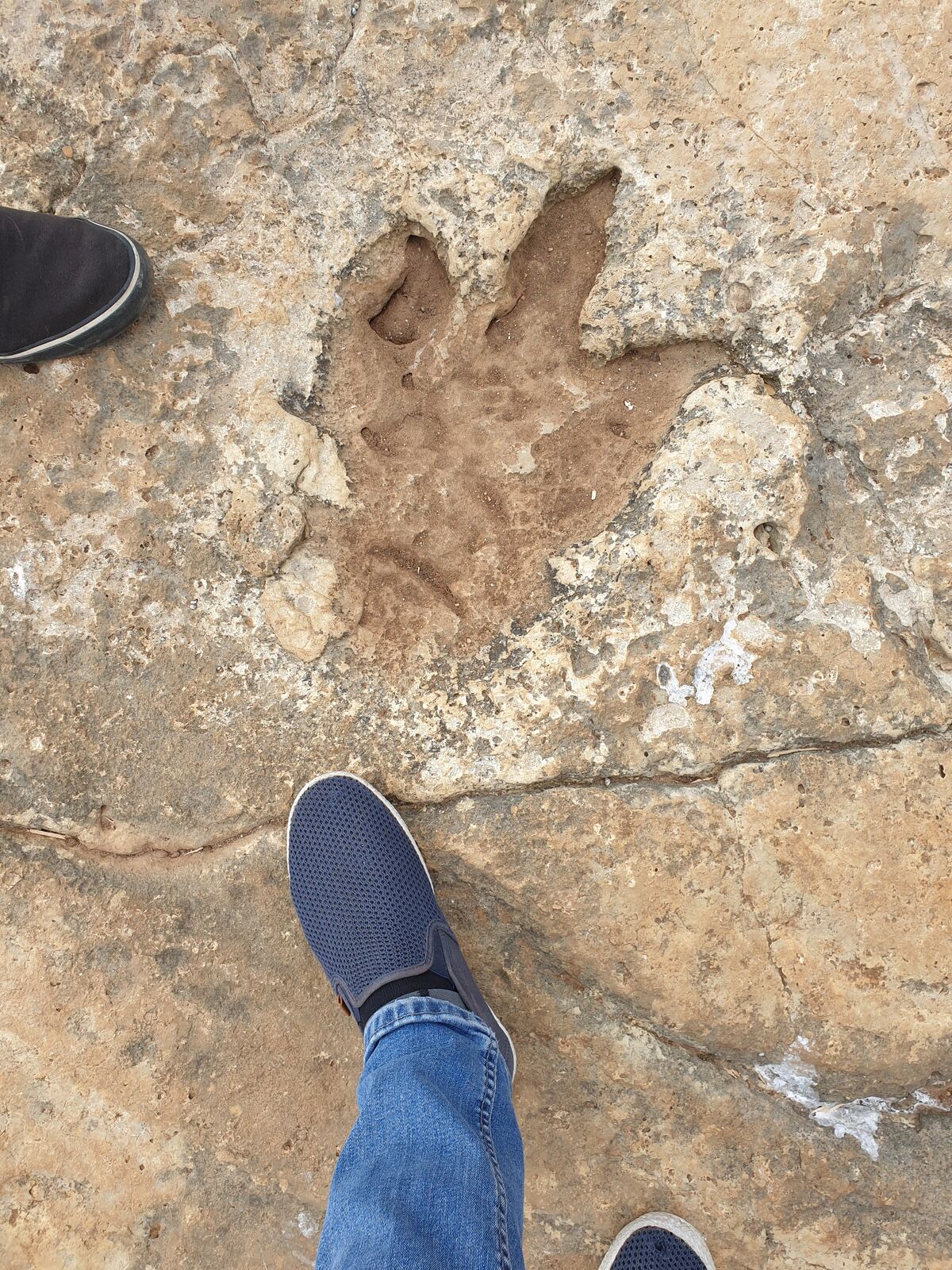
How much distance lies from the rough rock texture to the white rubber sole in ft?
0.22

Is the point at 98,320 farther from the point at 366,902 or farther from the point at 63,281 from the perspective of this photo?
the point at 366,902

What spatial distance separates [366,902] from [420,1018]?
0.82 feet

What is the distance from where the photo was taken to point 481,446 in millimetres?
1678

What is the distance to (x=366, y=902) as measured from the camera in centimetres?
166

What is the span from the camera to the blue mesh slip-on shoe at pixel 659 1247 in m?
1.62

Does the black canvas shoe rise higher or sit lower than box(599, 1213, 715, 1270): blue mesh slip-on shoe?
higher

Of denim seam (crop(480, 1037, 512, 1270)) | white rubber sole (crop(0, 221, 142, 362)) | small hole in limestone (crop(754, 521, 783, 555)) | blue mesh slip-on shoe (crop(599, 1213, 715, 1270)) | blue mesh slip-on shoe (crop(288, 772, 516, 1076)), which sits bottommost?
blue mesh slip-on shoe (crop(599, 1213, 715, 1270))

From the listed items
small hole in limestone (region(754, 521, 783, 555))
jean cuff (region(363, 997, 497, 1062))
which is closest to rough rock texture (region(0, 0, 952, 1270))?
small hole in limestone (region(754, 521, 783, 555))

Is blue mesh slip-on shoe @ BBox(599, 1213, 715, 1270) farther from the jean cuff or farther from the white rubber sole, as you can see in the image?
the white rubber sole

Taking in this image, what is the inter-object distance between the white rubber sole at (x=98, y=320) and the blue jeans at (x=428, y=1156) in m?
1.49

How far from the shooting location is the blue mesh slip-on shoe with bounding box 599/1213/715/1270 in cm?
162

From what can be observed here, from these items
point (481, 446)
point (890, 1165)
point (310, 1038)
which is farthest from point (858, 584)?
point (310, 1038)

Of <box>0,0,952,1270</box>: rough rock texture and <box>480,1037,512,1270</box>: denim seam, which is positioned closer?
<box>480,1037,512,1270</box>: denim seam

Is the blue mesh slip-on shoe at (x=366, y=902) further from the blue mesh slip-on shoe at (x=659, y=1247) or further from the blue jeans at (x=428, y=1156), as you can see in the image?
the blue mesh slip-on shoe at (x=659, y=1247)
